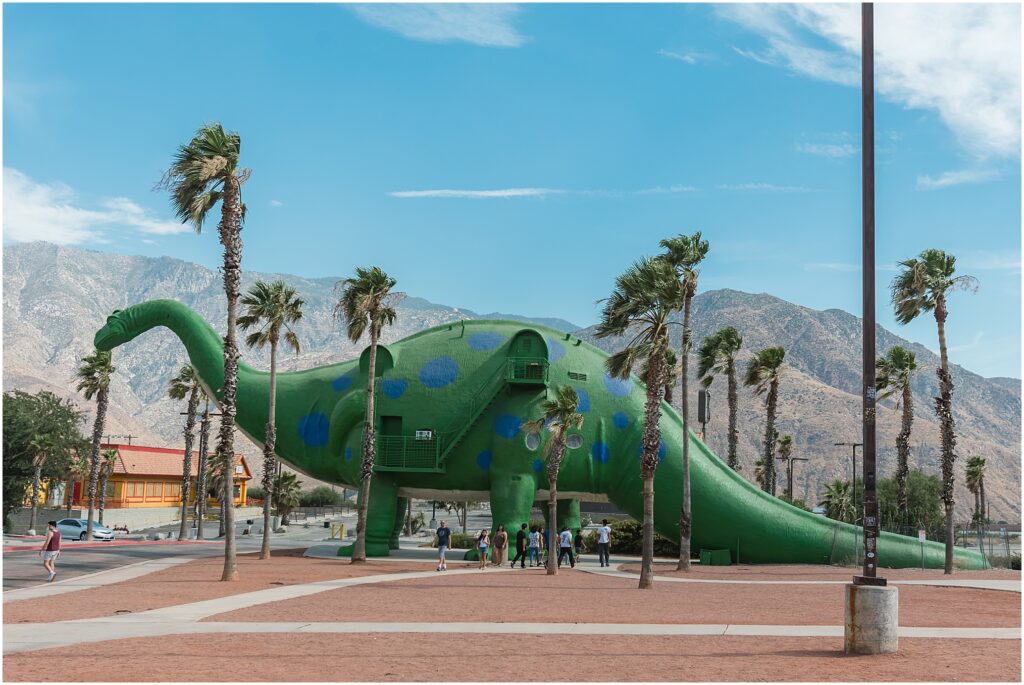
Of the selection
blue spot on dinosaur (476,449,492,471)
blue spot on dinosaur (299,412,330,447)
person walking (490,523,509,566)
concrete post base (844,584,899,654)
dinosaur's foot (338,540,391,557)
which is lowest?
dinosaur's foot (338,540,391,557)

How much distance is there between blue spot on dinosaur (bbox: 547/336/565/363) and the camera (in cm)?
3544

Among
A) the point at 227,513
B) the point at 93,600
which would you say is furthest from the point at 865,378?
the point at 227,513

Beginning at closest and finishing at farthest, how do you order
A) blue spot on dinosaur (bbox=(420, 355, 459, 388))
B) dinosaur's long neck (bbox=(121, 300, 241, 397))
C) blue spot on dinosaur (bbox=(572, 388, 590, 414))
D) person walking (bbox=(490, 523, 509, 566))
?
person walking (bbox=(490, 523, 509, 566))
blue spot on dinosaur (bbox=(572, 388, 590, 414))
blue spot on dinosaur (bbox=(420, 355, 459, 388))
dinosaur's long neck (bbox=(121, 300, 241, 397))

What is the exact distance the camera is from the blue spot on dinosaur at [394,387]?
35688mm

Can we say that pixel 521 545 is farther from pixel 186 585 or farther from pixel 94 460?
pixel 94 460

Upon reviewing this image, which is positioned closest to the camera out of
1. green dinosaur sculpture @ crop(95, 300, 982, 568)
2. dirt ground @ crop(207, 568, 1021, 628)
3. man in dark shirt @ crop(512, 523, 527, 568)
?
dirt ground @ crop(207, 568, 1021, 628)

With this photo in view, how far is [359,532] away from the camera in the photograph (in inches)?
1336

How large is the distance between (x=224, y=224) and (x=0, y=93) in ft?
49.5

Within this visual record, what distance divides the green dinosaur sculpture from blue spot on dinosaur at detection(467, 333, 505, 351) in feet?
0.15

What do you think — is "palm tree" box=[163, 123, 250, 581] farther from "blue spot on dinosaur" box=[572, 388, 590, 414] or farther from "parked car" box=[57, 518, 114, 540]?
"parked car" box=[57, 518, 114, 540]

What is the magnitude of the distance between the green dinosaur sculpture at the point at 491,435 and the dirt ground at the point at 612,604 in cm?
726

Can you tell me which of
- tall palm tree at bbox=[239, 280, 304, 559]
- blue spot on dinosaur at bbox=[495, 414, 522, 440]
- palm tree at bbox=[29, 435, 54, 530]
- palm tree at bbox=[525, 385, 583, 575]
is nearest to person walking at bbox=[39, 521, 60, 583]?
tall palm tree at bbox=[239, 280, 304, 559]

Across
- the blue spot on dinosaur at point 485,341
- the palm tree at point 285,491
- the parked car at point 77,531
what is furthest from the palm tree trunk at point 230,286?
the palm tree at point 285,491

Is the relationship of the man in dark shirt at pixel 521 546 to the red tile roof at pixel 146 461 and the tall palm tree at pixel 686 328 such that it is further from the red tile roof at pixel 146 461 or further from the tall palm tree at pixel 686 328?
the red tile roof at pixel 146 461
